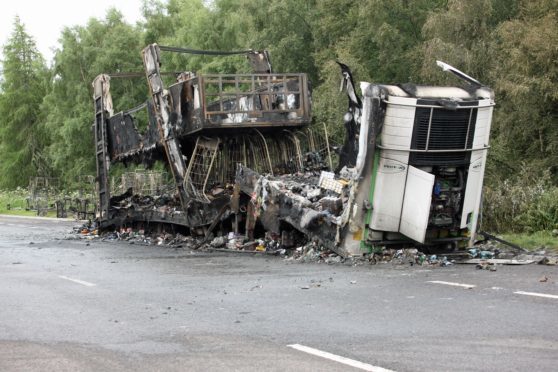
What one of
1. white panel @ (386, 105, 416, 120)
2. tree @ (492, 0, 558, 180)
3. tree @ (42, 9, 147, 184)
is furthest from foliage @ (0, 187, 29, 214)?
white panel @ (386, 105, 416, 120)

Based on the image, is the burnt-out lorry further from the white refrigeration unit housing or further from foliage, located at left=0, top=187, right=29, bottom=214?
foliage, located at left=0, top=187, right=29, bottom=214

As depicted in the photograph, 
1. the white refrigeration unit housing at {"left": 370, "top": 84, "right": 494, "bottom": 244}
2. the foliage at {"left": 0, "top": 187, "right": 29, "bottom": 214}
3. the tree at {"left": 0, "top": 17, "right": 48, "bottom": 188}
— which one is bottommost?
the foliage at {"left": 0, "top": 187, "right": 29, "bottom": 214}

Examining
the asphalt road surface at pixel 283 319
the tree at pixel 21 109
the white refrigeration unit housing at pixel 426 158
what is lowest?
the tree at pixel 21 109

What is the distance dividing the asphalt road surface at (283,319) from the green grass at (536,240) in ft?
8.89

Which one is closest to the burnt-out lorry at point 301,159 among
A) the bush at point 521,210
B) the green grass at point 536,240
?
the green grass at point 536,240

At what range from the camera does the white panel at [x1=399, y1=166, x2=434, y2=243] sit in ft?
35.6

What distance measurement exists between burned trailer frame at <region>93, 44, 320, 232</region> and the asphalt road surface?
15.1 feet

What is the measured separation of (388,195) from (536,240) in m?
3.82

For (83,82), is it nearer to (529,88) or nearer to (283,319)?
(529,88)

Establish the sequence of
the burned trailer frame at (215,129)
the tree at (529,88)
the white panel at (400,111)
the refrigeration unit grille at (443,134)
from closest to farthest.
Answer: the white panel at (400,111)
the refrigeration unit grille at (443,134)
the burned trailer frame at (215,129)
the tree at (529,88)

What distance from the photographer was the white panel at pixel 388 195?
11016 mm

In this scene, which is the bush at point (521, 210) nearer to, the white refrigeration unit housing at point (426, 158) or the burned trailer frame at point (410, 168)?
the burned trailer frame at point (410, 168)

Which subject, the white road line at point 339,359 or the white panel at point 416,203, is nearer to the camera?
the white road line at point 339,359

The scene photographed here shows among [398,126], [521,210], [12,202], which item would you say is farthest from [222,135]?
[12,202]
